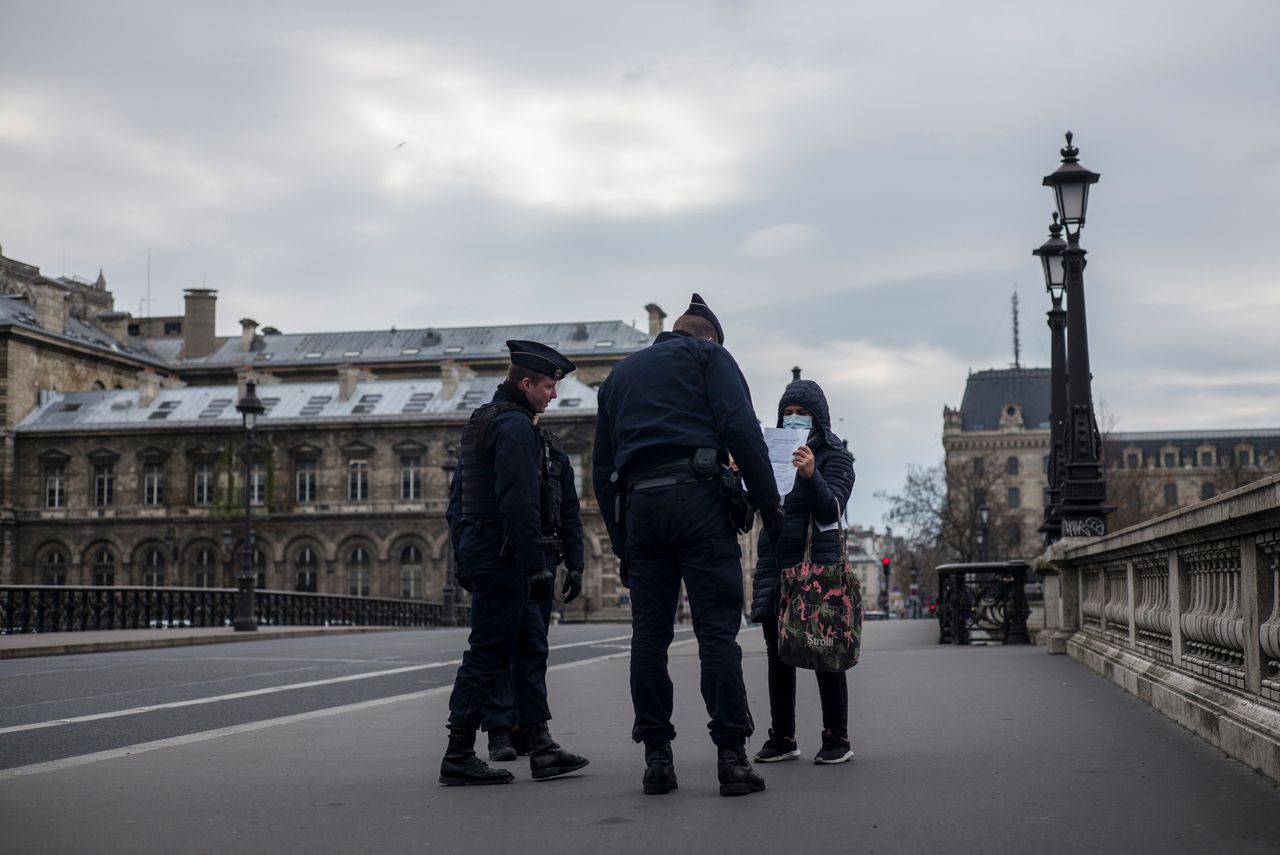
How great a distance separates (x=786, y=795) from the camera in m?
5.79

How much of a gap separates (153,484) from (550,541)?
72.8 m

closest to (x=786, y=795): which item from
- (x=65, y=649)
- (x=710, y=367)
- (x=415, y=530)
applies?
(x=710, y=367)

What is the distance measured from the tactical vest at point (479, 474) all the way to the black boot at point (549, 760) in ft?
3.37

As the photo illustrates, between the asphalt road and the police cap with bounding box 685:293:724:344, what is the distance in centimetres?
401

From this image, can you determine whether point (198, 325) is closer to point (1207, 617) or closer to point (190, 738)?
point (190, 738)

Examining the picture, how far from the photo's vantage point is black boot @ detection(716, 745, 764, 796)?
5.78m

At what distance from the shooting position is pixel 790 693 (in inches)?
273

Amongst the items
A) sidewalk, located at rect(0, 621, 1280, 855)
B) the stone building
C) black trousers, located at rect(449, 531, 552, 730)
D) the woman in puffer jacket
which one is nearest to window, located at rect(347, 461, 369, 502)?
the stone building

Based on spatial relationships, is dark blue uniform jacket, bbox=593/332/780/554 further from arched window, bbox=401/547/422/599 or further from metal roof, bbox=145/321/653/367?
metal roof, bbox=145/321/653/367


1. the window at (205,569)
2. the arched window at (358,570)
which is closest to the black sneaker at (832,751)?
the arched window at (358,570)

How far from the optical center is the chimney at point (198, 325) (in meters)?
93.3

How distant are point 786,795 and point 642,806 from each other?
1.88 ft

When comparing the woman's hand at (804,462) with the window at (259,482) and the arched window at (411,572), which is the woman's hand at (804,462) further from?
the window at (259,482)

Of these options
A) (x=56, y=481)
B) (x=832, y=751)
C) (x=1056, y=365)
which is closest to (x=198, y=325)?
(x=56, y=481)
